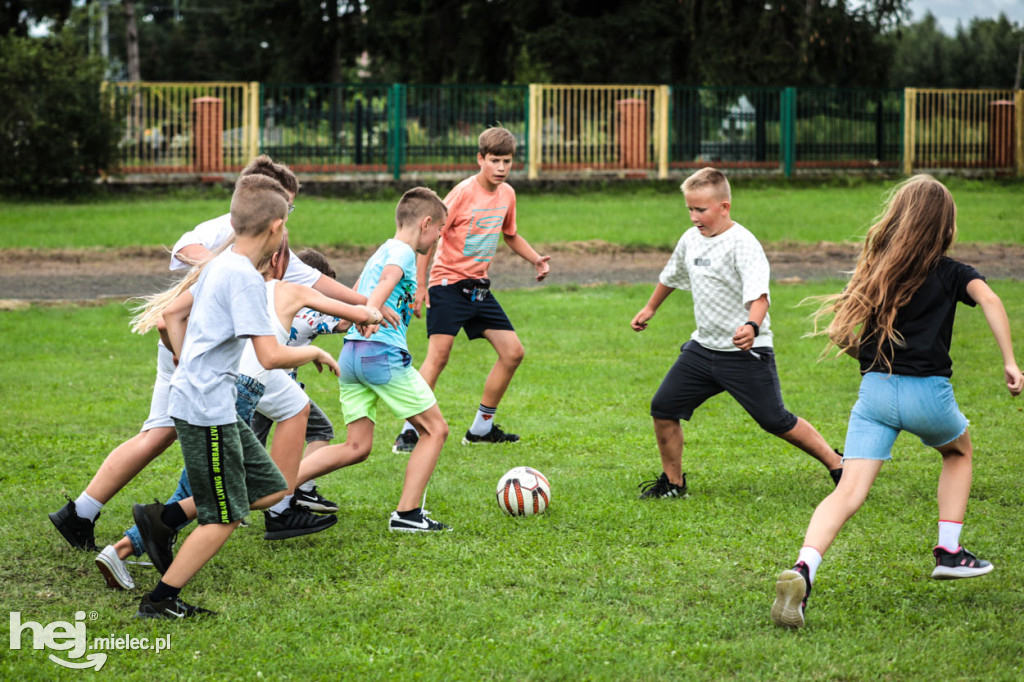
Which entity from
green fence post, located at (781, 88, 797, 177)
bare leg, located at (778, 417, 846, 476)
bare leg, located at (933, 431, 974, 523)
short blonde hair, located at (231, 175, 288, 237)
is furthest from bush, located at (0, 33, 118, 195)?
bare leg, located at (933, 431, 974, 523)

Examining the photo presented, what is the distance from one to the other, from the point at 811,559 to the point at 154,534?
259 centimetres

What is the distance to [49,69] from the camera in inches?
891

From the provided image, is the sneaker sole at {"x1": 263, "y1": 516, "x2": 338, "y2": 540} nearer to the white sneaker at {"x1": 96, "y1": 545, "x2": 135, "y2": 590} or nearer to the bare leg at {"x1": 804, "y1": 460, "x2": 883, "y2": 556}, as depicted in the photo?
the white sneaker at {"x1": 96, "y1": 545, "x2": 135, "y2": 590}

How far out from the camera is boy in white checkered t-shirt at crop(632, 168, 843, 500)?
5.64 metres

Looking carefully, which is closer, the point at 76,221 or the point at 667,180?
the point at 76,221

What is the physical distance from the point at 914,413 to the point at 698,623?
3.85 feet

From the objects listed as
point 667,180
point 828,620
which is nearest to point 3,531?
point 828,620

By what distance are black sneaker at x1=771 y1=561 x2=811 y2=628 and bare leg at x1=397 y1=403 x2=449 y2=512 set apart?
1.87 m

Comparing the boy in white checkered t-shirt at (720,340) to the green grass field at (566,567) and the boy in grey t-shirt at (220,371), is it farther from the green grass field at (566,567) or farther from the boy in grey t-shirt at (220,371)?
the boy in grey t-shirt at (220,371)

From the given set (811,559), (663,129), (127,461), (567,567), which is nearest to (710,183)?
Answer: (567,567)

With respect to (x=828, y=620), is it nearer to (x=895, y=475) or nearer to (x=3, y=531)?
(x=895, y=475)

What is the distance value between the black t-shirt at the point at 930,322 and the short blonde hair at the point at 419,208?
2.22 m

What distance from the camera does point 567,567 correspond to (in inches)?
191

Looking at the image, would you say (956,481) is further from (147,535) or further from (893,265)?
(147,535)
